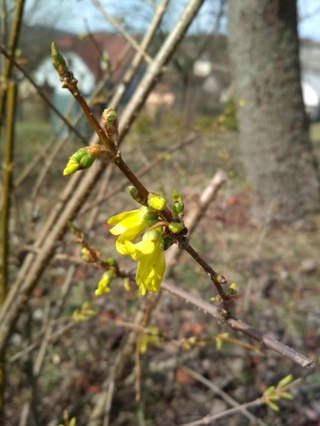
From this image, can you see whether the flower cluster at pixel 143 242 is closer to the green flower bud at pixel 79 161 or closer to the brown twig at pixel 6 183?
the green flower bud at pixel 79 161

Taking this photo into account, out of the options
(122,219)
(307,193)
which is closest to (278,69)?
(307,193)

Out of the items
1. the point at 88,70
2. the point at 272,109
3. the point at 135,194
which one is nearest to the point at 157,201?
the point at 135,194

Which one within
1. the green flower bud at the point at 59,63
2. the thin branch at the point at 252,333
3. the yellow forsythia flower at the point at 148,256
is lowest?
the thin branch at the point at 252,333

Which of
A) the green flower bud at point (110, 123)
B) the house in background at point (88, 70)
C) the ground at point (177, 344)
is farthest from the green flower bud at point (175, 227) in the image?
the house in background at point (88, 70)

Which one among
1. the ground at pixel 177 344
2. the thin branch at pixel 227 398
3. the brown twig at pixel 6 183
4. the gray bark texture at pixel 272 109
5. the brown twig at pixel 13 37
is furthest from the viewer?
the gray bark texture at pixel 272 109

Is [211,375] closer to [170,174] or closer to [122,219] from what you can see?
[122,219]

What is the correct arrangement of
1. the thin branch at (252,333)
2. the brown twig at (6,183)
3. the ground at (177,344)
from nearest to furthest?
the thin branch at (252,333)
the brown twig at (6,183)
the ground at (177,344)

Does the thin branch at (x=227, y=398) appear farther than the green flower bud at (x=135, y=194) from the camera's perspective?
Yes
